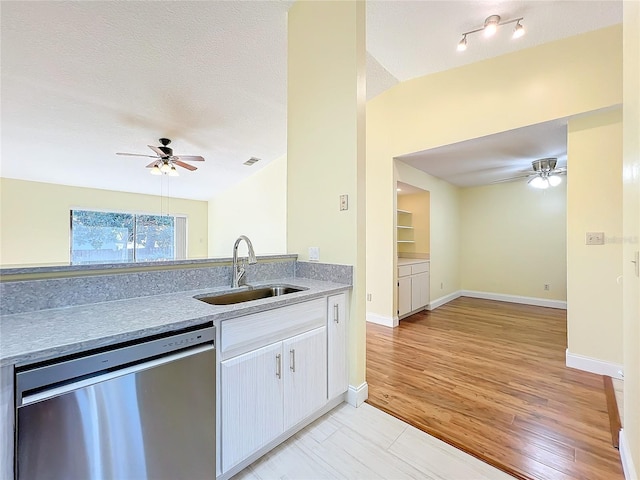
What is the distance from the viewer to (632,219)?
1.24 m

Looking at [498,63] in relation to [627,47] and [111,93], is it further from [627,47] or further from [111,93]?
[111,93]

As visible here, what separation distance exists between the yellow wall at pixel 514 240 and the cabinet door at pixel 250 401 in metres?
5.08

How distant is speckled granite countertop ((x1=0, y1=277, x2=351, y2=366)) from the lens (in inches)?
33.2

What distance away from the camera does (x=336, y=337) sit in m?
1.84

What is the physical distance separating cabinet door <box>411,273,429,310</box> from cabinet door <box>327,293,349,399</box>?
2.50 metres

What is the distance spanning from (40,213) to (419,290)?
7.71 metres

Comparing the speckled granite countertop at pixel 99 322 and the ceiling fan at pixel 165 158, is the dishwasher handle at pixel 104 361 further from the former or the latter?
the ceiling fan at pixel 165 158

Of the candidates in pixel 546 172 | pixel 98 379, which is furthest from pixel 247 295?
pixel 546 172

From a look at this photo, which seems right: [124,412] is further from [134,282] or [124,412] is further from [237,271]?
[237,271]

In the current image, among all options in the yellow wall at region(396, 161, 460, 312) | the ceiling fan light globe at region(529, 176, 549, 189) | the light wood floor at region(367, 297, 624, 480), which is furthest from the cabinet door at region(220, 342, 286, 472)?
the ceiling fan light globe at region(529, 176, 549, 189)

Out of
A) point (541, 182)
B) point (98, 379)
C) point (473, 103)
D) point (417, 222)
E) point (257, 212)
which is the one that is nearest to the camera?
point (98, 379)

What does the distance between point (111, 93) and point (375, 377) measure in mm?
4112

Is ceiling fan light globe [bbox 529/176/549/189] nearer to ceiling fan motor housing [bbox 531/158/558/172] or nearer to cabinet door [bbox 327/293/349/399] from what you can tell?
ceiling fan motor housing [bbox 531/158/558/172]

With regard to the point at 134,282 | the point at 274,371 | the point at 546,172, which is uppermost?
the point at 546,172
